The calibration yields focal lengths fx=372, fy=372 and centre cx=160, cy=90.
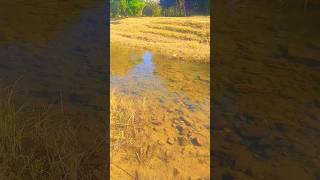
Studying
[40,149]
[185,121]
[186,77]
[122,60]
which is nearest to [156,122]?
[185,121]

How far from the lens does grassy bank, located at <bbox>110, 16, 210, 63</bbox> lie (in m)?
6.07

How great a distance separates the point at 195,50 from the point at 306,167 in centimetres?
407

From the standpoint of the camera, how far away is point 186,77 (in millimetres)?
4641

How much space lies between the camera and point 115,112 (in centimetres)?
321

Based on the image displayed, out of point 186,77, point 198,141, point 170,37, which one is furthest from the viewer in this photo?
point 170,37

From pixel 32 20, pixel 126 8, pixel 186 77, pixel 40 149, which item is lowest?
pixel 40 149

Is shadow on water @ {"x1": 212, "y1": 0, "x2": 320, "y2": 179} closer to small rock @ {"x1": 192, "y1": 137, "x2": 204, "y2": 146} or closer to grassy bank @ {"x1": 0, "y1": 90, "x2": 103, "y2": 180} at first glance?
small rock @ {"x1": 192, "y1": 137, "x2": 204, "y2": 146}

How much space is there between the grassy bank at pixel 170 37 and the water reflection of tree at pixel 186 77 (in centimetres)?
35

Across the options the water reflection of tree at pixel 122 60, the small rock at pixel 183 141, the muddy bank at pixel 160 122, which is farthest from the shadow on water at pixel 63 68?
the small rock at pixel 183 141

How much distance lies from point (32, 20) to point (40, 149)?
3.66 meters

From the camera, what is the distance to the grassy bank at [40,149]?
6.73 feet

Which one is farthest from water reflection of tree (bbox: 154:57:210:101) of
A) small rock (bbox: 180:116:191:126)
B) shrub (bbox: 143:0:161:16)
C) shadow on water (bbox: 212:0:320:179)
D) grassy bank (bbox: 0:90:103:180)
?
shrub (bbox: 143:0:161:16)

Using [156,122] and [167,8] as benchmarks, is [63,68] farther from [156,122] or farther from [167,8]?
[167,8]

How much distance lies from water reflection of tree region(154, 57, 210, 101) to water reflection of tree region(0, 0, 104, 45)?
163 cm
